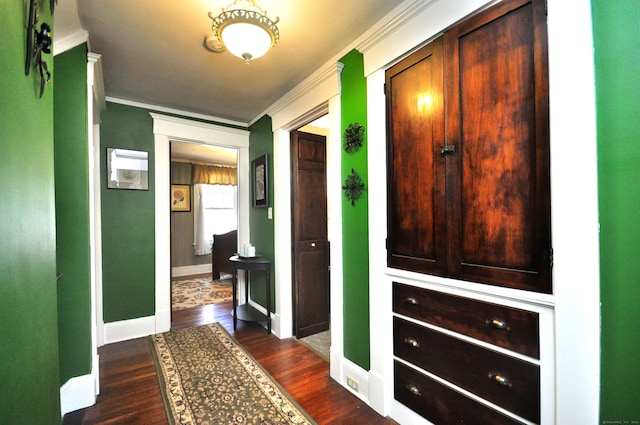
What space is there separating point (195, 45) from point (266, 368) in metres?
2.56

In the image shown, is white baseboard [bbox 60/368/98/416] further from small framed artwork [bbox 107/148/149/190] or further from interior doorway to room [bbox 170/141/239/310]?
interior doorway to room [bbox 170/141/239/310]

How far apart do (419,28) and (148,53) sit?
196 cm

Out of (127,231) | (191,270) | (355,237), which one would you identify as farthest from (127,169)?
(191,270)

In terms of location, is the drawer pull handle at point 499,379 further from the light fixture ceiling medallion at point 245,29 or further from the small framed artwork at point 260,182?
the small framed artwork at point 260,182

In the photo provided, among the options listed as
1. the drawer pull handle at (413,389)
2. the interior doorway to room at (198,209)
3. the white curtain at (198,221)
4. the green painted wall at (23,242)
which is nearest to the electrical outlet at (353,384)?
the drawer pull handle at (413,389)

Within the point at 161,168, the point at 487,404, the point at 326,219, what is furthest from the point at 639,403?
the point at 161,168

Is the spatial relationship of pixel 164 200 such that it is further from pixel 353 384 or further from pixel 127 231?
pixel 353 384

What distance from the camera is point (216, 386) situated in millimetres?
2051

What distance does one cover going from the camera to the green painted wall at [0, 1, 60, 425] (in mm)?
651

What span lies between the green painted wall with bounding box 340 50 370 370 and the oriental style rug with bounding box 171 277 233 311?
2.82 m

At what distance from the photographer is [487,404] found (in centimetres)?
130

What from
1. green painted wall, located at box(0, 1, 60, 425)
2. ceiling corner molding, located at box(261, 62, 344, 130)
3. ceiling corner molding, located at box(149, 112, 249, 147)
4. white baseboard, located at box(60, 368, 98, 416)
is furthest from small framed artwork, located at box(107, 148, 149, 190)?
green painted wall, located at box(0, 1, 60, 425)

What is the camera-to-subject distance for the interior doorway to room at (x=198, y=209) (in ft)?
19.7

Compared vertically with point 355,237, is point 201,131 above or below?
above
